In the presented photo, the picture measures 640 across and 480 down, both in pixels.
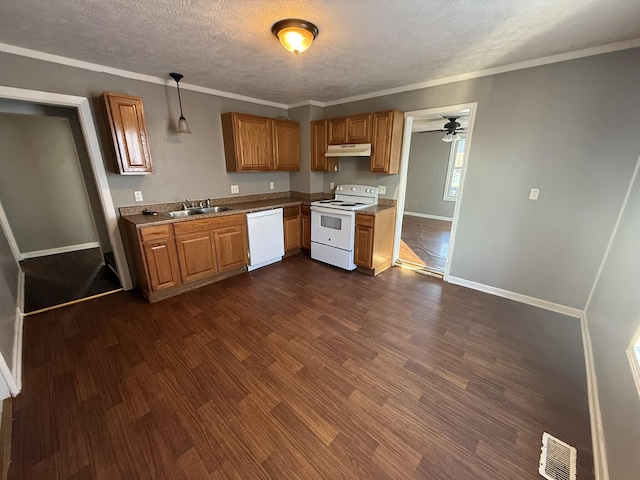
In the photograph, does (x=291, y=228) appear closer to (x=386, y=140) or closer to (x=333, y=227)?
(x=333, y=227)

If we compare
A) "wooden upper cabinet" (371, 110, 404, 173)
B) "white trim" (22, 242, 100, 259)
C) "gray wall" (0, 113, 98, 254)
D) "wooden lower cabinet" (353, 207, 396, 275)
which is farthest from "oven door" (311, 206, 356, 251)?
"white trim" (22, 242, 100, 259)

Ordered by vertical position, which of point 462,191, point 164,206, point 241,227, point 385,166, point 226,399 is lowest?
point 226,399

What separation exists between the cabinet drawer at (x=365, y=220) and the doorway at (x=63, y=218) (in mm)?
2904

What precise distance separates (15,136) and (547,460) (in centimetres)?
683

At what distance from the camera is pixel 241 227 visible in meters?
3.41

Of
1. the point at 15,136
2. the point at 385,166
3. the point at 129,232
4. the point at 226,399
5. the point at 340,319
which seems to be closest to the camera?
the point at 226,399

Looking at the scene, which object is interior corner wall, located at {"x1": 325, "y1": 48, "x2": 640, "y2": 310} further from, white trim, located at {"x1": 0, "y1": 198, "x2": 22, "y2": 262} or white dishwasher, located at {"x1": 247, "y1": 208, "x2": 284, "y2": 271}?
white trim, located at {"x1": 0, "y1": 198, "x2": 22, "y2": 262}

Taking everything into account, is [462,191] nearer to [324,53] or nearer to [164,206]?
[324,53]

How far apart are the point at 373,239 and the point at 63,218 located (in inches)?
204

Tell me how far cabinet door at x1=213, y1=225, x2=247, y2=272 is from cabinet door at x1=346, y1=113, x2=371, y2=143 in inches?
78.6

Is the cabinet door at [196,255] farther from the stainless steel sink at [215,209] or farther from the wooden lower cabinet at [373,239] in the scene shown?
the wooden lower cabinet at [373,239]

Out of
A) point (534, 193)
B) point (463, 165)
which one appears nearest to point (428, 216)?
point (463, 165)

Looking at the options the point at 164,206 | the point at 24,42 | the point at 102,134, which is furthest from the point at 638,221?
the point at 24,42

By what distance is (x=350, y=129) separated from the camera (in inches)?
141
